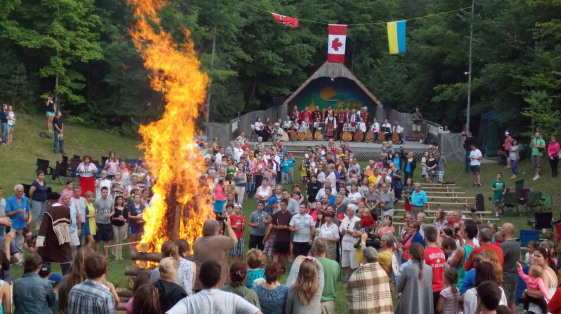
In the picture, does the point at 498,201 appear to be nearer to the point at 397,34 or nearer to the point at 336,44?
the point at 397,34

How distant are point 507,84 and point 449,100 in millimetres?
8123

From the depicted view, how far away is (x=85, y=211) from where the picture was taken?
46.6 feet

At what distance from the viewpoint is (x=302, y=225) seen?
13852 mm

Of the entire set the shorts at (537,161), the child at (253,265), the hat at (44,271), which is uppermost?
the shorts at (537,161)

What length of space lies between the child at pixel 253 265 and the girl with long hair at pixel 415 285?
175cm

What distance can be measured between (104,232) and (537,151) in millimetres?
15546

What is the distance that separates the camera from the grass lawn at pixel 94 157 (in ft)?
67.8

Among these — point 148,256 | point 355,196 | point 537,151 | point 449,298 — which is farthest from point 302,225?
point 537,151

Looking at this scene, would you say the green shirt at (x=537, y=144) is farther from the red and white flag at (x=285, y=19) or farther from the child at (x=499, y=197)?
the red and white flag at (x=285, y=19)

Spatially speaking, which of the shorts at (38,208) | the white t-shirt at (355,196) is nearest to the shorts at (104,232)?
the shorts at (38,208)

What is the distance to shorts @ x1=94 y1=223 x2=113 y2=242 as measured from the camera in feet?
47.9

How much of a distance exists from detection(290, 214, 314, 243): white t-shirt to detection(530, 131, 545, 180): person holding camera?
41.0 ft

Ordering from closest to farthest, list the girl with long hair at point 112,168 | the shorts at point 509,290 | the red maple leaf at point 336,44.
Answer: the shorts at point 509,290, the girl with long hair at point 112,168, the red maple leaf at point 336,44

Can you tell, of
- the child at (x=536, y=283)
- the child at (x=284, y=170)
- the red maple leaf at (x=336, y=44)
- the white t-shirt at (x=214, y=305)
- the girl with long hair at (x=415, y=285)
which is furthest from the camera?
the red maple leaf at (x=336, y=44)
